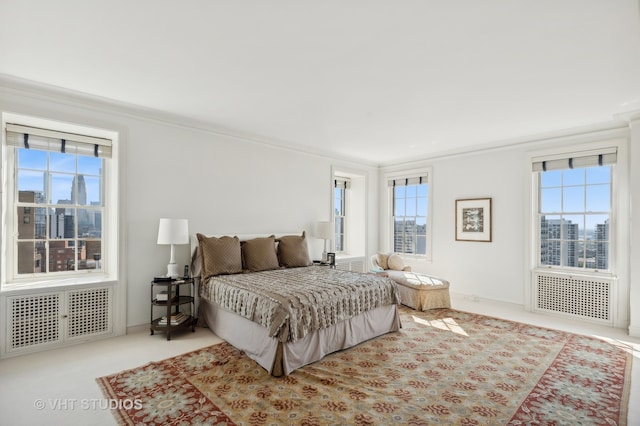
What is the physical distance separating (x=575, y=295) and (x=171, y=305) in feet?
17.4

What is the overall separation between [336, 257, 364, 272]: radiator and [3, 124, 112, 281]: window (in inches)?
144

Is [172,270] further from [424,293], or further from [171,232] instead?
[424,293]

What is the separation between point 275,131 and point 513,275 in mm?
4315

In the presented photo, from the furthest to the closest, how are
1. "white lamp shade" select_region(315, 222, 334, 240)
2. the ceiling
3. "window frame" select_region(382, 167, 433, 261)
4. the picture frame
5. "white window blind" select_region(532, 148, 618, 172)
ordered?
"window frame" select_region(382, 167, 433, 261), "white lamp shade" select_region(315, 222, 334, 240), the picture frame, "white window blind" select_region(532, 148, 618, 172), the ceiling

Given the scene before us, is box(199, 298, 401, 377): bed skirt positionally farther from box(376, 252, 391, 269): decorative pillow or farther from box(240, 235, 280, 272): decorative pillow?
box(376, 252, 391, 269): decorative pillow

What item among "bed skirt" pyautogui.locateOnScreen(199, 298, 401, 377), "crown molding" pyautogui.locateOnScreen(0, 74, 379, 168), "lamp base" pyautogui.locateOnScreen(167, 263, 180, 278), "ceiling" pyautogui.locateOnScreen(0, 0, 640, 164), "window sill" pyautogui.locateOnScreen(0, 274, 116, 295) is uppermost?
"ceiling" pyautogui.locateOnScreen(0, 0, 640, 164)

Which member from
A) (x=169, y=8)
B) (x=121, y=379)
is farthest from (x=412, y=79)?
(x=121, y=379)

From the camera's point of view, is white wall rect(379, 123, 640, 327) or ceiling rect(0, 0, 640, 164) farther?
white wall rect(379, 123, 640, 327)

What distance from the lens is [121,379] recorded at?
2.64 m

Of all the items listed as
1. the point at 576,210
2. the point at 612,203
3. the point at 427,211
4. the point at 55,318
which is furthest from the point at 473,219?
the point at 55,318

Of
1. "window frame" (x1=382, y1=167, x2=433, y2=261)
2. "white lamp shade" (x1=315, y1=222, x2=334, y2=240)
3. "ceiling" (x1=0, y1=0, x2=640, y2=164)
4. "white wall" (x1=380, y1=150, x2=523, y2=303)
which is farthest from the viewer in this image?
"window frame" (x1=382, y1=167, x2=433, y2=261)

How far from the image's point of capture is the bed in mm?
2805

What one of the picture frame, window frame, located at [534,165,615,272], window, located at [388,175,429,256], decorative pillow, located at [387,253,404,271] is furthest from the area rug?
window, located at [388,175,429,256]

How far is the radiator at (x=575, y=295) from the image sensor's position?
13.7 feet
